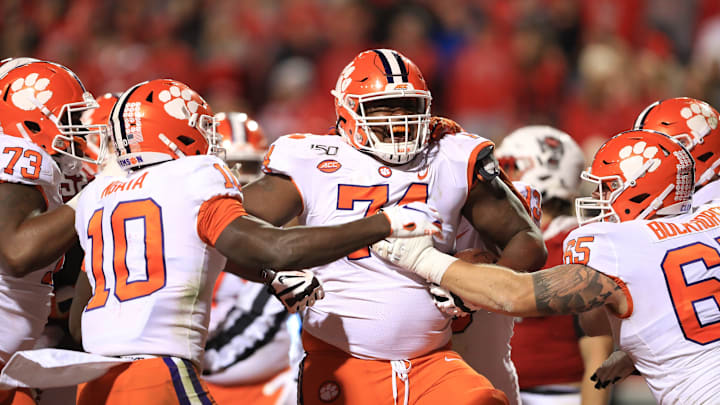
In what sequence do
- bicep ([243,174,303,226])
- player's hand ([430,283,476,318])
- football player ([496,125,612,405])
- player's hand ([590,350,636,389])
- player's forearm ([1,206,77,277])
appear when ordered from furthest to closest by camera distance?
football player ([496,125,612,405]) < player's hand ([590,350,636,389]) < bicep ([243,174,303,226]) < player's hand ([430,283,476,318]) < player's forearm ([1,206,77,277])

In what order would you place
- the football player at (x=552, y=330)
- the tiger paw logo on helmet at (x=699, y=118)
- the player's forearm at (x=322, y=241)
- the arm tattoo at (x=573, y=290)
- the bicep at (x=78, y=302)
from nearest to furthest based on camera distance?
the player's forearm at (x=322, y=241)
the arm tattoo at (x=573, y=290)
the bicep at (x=78, y=302)
the tiger paw logo on helmet at (x=699, y=118)
the football player at (x=552, y=330)

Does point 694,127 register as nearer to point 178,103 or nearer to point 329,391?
point 329,391

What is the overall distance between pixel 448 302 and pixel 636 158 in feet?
3.10

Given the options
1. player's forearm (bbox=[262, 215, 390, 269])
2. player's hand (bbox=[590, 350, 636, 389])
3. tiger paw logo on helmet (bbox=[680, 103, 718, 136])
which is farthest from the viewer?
tiger paw logo on helmet (bbox=[680, 103, 718, 136])

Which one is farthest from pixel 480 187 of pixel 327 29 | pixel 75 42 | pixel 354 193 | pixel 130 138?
pixel 75 42

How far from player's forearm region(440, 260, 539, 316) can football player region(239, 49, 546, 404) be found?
0.82ft

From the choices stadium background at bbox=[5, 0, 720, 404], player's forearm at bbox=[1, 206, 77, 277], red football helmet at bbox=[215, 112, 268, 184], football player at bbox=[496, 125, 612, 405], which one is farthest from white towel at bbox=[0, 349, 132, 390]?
stadium background at bbox=[5, 0, 720, 404]

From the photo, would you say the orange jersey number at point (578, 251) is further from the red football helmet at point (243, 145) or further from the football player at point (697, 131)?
the red football helmet at point (243, 145)

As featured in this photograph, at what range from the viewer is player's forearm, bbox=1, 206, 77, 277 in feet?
9.95

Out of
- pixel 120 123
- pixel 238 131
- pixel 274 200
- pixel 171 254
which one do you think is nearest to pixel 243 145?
pixel 238 131

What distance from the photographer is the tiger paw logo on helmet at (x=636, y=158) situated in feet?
10.6

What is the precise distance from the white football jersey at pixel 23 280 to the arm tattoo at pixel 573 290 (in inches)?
76.9

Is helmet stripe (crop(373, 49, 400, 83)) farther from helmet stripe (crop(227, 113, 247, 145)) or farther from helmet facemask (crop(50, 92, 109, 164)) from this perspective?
helmet stripe (crop(227, 113, 247, 145))

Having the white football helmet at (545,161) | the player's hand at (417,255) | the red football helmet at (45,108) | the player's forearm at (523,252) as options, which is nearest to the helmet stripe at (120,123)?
the red football helmet at (45,108)
